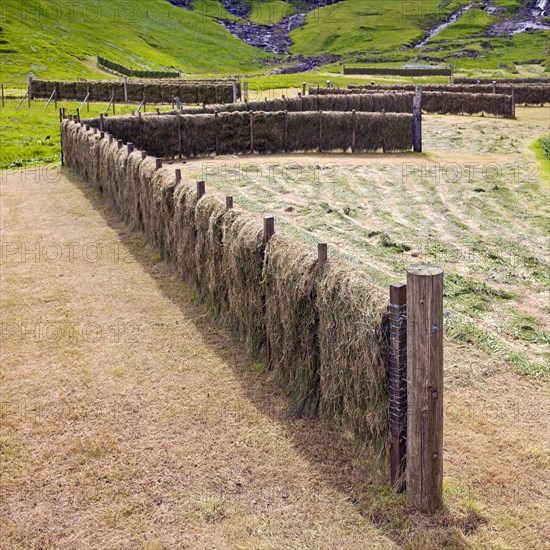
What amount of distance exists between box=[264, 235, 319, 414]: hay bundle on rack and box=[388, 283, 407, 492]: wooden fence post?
1654 millimetres

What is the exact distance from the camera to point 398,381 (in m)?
6.45

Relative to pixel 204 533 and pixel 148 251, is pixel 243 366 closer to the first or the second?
pixel 204 533

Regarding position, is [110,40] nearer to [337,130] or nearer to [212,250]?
[337,130]

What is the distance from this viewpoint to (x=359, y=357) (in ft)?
23.2

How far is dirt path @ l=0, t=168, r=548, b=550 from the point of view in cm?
631

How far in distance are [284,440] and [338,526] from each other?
158 centimetres

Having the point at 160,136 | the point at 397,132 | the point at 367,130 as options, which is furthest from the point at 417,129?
the point at 160,136

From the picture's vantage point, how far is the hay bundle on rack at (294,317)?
26.7 feet

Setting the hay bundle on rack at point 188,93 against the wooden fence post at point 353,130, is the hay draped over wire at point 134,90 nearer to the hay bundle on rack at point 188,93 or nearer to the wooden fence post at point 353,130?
the hay bundle on rack at point 188,93

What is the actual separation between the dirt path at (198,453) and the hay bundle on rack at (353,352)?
377 millimetres

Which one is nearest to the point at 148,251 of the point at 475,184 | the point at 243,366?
the point at 243,366

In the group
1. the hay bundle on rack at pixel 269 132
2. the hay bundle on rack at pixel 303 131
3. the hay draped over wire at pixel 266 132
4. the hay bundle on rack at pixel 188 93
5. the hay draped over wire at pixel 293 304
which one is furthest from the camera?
the hay bundle on rack at pixel 188 93

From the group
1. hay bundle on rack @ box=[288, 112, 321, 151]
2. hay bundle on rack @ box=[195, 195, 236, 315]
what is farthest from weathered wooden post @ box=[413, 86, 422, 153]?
hay bundle on rack @ box=[195, 195, 236, 315]

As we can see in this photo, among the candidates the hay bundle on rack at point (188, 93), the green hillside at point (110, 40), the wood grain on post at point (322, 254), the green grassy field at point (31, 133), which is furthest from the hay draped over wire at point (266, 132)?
the green hillside at point (110, 40)
